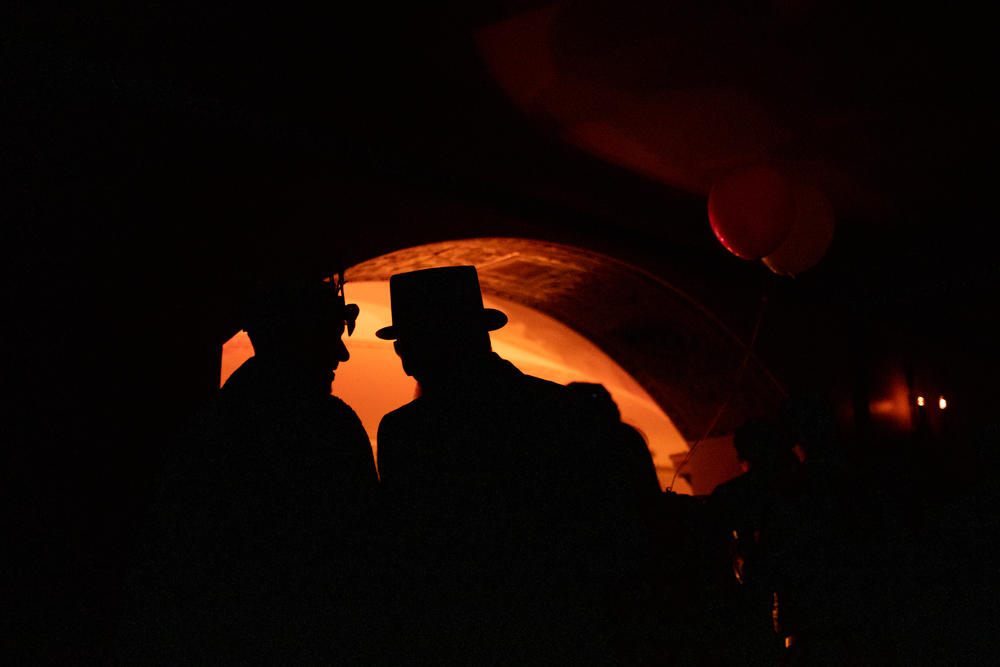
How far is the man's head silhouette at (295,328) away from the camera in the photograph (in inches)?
67.9

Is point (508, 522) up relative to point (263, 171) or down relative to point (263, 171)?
down

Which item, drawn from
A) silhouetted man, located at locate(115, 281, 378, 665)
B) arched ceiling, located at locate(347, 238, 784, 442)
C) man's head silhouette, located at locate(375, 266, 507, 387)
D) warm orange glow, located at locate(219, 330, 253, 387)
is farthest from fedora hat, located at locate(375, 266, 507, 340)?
warm orange glow, located at locate(219, 330, 253, 387)

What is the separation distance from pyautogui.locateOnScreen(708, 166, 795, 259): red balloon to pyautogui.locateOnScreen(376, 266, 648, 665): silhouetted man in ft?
6.59

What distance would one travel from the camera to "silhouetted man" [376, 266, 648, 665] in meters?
1.41

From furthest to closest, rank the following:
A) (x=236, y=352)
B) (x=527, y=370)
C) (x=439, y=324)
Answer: (x=527, y=370) < (x=236, y=352) < (x=439, y=324)

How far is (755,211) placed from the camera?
3248 mm

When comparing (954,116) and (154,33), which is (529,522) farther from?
(954,116)

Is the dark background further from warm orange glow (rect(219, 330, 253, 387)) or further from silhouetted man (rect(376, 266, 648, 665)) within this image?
warm orange glow (rect(219, 330, 253, 387))

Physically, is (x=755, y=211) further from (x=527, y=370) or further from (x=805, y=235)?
(x=527, y=370)

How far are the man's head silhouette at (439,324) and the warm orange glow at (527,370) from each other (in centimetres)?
454

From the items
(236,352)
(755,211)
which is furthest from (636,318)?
(236,352)

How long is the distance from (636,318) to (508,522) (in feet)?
13.5

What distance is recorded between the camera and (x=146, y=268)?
2385mm

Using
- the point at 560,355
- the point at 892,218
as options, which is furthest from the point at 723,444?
the point at 892,218
